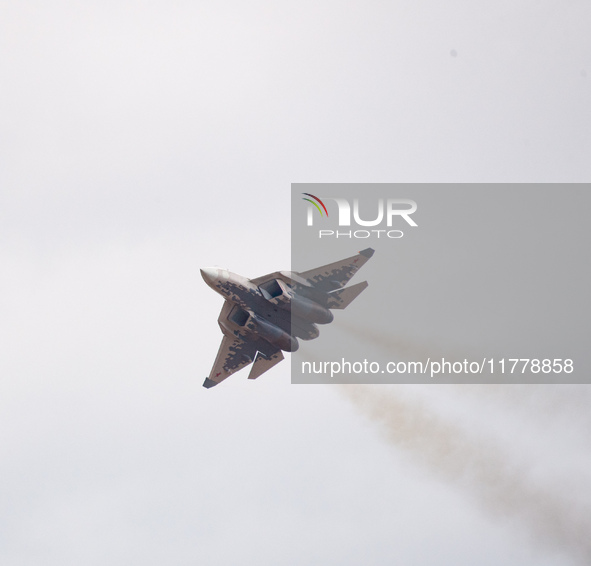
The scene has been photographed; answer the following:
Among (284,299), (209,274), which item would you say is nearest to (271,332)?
(284,299)

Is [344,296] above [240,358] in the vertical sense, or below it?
above

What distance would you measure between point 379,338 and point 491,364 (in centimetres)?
944

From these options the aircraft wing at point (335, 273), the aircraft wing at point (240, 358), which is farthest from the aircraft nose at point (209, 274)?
the aircraft wing at point (240, 358)

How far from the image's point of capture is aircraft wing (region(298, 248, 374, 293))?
8594 centimetres

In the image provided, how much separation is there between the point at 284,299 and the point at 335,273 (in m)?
5.02

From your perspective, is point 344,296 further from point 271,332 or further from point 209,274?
point 209,274

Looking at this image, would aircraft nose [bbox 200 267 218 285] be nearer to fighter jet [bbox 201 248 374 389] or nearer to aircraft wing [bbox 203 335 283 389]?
fighter jet [bbox 201 248 374 389]

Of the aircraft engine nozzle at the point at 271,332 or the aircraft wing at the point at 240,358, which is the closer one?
the aircraft engine nozzle at the point at 271,332

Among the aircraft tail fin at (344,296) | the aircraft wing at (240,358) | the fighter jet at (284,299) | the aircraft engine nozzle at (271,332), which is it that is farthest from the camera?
the aircraft wing at (240,358)

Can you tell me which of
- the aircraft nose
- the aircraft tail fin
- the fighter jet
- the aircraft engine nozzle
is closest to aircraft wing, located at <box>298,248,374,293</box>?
the fighter jet

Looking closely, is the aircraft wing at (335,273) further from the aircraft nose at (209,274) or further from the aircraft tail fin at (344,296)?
the aircraft nose at (209,274)

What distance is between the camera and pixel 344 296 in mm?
86188

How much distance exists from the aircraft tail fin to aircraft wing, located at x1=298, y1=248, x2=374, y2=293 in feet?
1.83

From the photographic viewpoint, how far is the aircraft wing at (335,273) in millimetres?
85938
